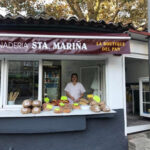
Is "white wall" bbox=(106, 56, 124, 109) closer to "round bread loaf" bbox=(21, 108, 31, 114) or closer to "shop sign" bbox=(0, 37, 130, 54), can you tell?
"shop sign" bbox=(0, 37, 130, 54)

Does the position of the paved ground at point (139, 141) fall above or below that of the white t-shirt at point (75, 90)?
below

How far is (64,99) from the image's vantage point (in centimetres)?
374

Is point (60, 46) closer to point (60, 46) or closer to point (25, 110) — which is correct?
point (60, 46)

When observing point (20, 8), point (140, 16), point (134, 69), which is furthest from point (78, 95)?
point (140, 16)

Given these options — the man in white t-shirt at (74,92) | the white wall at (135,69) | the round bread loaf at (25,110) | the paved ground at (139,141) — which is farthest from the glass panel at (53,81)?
the paved ground at (139,141)

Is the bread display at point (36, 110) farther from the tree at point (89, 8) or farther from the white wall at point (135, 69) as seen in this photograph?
the tree at point (89, 8)

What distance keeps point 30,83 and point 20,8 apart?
22.9 ft

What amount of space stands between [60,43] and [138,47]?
2371 millimetres

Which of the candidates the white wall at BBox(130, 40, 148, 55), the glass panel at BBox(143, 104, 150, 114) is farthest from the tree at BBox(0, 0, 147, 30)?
the glass panel at BBox(143, 104, 150, 114)

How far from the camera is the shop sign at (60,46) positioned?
119 inches

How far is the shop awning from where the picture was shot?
301 cm

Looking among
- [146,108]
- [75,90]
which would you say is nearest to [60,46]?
[75,90]

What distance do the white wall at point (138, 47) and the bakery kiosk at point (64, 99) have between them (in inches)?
23.4

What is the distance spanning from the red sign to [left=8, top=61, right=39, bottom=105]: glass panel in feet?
2.41
